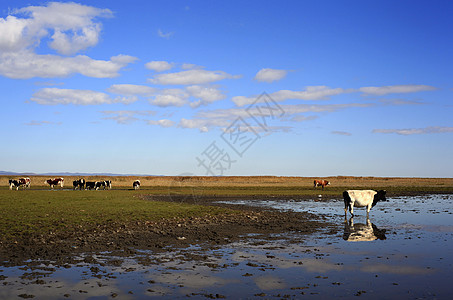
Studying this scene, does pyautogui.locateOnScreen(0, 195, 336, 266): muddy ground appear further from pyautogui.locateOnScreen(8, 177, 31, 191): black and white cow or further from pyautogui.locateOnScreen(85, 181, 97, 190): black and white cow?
pyautogui.locateOnScreen(8, 177, 31, 191): black and white cow

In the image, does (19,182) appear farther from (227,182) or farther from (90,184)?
(227,182)

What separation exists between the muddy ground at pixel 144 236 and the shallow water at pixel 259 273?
1.08 metres

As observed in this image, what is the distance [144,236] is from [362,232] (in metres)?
9.74

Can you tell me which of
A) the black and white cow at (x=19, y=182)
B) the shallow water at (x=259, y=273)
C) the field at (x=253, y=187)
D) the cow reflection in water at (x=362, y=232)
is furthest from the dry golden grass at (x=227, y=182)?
the shallow water at (x=259, y=273)

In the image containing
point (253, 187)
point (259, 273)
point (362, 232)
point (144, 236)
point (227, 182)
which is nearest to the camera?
point (259, 273)

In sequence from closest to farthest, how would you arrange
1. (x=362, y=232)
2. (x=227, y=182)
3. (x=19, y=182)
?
(x=362, y=232), (x=19, y=182), (x=227, y=182)

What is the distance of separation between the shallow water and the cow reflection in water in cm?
96

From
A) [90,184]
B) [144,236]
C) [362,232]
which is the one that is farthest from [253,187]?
[144,236]

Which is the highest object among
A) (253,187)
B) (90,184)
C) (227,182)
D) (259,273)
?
(90,184)

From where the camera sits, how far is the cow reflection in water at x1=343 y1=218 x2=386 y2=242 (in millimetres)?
16000

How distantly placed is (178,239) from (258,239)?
320 centimetres

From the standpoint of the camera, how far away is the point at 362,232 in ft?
58.3

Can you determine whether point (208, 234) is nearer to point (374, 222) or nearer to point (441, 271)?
point (441, 271)

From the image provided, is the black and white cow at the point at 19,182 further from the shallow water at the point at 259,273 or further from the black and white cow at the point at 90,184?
the shallow water at the point at 259,273
